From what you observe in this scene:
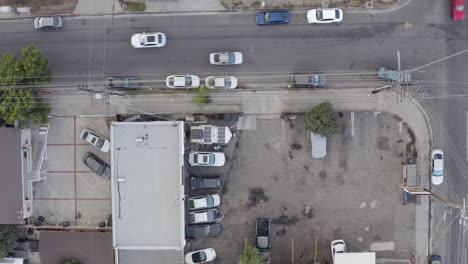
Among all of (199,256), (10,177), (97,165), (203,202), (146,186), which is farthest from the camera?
(97,165)

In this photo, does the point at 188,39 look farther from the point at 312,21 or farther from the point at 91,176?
the point at 91,176

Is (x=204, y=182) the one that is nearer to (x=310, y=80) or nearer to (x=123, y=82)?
(x=123, y=82)

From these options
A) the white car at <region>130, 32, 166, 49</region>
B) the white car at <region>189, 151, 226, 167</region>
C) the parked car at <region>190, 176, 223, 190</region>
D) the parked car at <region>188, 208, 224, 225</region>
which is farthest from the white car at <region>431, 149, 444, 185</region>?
A: the white car at <region>130, 32, 166, 49</region>

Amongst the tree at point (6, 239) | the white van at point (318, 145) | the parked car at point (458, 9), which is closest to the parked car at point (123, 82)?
the tree at point (6, 239)

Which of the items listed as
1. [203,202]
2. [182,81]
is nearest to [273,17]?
[182,81]

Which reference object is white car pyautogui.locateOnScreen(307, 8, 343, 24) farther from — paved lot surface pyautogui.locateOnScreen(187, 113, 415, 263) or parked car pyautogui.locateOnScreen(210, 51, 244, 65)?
paved lot surface pyautogui.locateOnScreen(187, 113, 415, 263)

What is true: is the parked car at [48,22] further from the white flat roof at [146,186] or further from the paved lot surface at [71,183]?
the white flat roof at [146,186]
